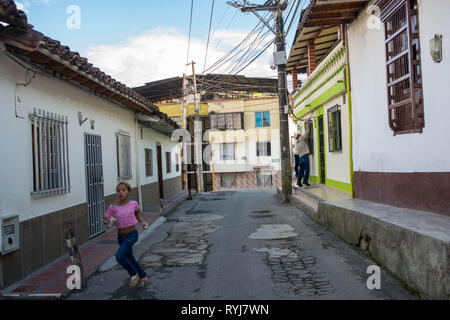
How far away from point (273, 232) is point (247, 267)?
9.26 feet

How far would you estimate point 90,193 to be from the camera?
8906 mm

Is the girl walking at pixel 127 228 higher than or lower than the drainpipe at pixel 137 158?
lower

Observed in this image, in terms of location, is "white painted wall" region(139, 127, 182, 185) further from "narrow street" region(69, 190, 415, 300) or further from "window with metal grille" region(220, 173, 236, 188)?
"window with metal grille" region(220, 173, 236, 188)

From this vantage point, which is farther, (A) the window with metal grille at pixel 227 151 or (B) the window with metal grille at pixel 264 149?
(A) the window with metal grille at pixel 227 151

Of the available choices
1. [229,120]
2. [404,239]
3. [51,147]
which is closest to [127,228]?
[51,147]

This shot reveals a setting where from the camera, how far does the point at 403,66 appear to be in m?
6.38

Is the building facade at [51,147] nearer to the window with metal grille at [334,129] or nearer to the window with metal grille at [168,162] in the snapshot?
the window with metal grille at [334,129]

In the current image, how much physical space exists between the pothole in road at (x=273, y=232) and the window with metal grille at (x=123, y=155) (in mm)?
4333

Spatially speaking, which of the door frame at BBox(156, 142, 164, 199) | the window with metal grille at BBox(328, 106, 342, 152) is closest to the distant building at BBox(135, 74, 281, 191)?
the door frame at BBox(156, 142, 164, 199)

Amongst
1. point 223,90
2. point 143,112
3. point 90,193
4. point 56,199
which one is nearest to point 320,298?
point 56,199

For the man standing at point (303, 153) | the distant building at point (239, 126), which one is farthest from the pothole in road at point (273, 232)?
the distant building at point (239, 126)

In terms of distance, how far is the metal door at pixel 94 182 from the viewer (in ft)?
29.0

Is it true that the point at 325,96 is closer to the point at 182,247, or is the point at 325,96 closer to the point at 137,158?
the point at 137,158

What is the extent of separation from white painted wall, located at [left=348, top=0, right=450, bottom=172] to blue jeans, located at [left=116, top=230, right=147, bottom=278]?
4.11m
